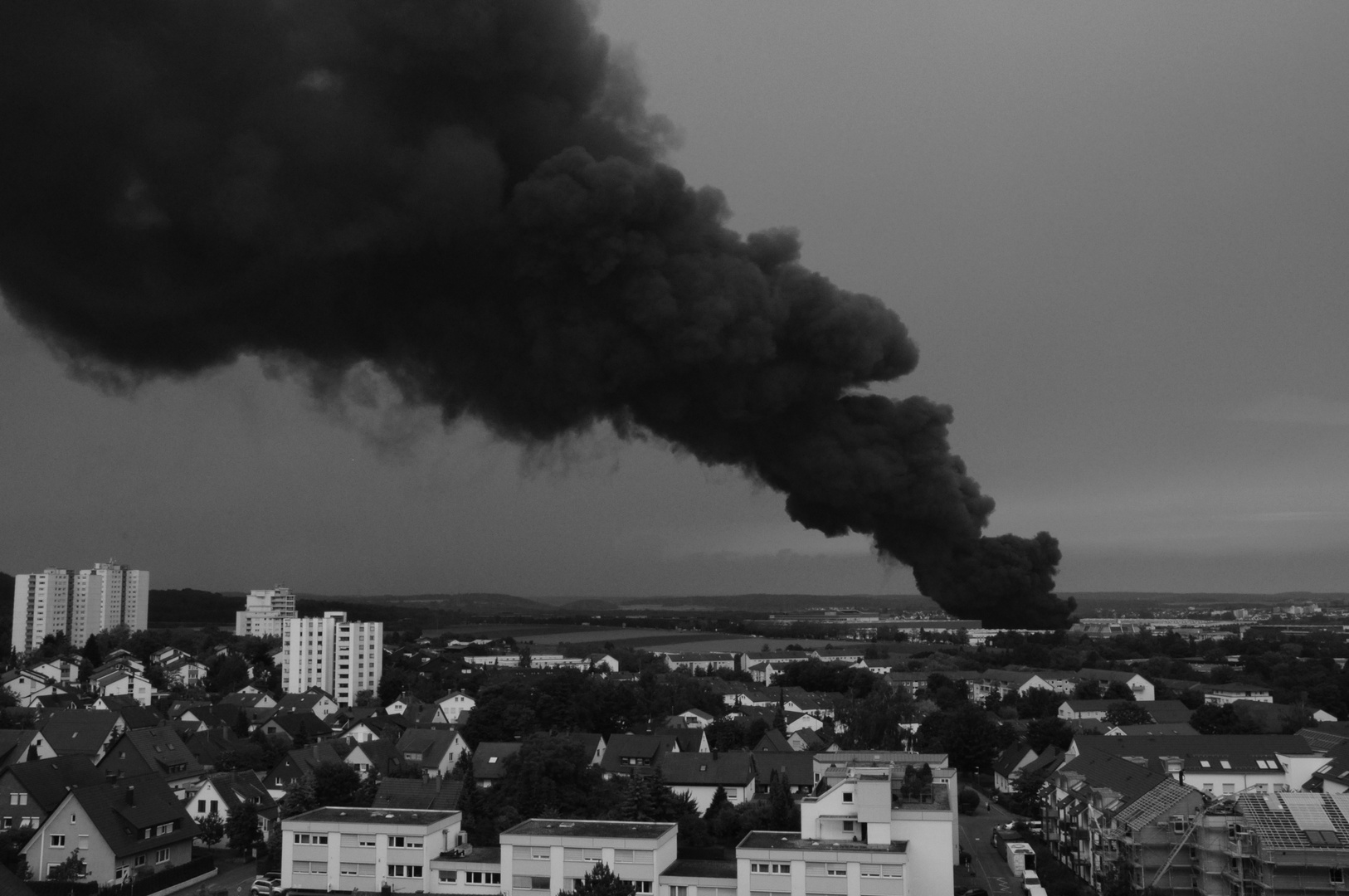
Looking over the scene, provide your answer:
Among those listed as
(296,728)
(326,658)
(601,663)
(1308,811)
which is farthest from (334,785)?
(601,663)

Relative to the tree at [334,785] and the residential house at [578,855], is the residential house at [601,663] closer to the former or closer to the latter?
the tree at [334,785]

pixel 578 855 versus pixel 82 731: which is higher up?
pixel 578 855

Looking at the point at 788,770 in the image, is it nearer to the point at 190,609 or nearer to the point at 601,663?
the point at 601,663

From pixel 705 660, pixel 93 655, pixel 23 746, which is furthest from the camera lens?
pixel 705 660

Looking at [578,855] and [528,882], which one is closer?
[578,855]

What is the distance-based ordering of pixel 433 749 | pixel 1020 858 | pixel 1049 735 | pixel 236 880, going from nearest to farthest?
pixel 236 880 → pixel 1020 858 → pixel 433 749 → pixel 1049 735

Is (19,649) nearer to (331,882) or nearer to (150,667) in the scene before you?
(150,667)
